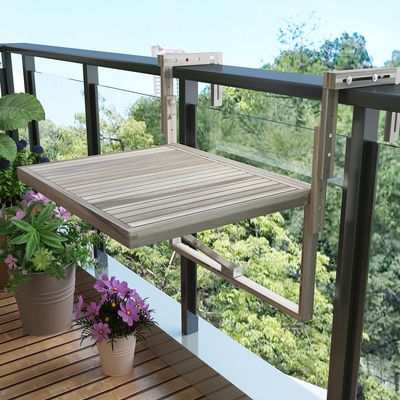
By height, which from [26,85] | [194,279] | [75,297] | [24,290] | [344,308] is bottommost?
[75,297]

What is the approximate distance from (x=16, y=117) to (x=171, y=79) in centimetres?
107

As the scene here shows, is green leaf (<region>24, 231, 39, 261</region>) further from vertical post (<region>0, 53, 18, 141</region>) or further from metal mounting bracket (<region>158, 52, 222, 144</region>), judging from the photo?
vertical post (<region>0, 53, 18, 141</region>)

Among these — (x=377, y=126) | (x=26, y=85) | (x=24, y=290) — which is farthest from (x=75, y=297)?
(x=377, y=126)

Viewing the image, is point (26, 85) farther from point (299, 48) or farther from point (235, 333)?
point (299, 48)

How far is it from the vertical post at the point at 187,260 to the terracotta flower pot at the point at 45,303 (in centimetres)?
51

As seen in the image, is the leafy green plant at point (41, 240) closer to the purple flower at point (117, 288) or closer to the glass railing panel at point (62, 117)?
the purple flower at point (117, 288)

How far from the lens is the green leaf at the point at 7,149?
2.49 m

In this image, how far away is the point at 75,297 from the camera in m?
2.62

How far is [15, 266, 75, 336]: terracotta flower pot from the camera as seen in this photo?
2250 millimetres

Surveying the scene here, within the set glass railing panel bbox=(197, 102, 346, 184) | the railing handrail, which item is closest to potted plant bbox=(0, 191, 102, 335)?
the railing handrail

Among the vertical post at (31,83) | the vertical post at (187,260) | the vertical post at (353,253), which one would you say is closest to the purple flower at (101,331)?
the vertical post at (187,260)

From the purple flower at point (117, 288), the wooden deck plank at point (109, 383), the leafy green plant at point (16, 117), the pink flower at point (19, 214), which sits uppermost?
the leafy green plant at point (16, 117)

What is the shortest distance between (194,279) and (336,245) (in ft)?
2.35

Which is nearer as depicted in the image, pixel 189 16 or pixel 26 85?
pixel 26 85
